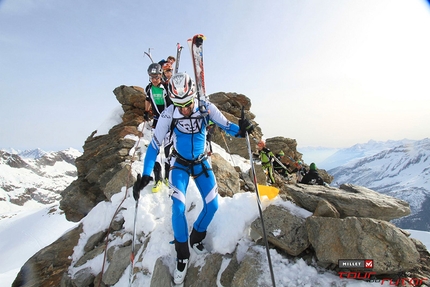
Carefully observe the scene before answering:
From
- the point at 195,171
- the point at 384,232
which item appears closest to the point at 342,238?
the point at 384,232

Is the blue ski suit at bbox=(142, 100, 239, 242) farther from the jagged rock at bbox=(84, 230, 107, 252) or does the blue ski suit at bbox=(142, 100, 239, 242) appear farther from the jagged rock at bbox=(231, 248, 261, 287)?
the jagged rock at bbox=(84, 230, 107, 252)

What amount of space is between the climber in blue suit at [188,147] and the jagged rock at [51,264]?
5.53 m

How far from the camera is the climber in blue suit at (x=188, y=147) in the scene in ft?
18.5

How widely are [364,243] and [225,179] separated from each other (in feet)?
21.5

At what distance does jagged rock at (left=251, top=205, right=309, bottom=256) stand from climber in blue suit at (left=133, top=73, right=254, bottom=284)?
1353 millimetres

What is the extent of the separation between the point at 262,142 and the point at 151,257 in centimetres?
431

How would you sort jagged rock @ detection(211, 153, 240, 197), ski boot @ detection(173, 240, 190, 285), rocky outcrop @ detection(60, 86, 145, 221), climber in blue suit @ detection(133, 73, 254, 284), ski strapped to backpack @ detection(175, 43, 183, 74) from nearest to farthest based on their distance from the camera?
ski boot @ detection(173, 240, 190, 285)
climber in blue suit @ detection(133, 73, 254, 284)
jagged rock @ detection(211, 153, 240, 197)
rocky outcrop @ detection(60, 86, 145, 221)
ski strapped to backpack @ detection(175, 43, 183, 74)

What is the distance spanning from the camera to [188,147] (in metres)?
5.98

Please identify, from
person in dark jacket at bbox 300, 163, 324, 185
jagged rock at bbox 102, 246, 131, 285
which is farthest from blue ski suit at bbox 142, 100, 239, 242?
person in dark jacket at bbox 300, 163, 324, 185

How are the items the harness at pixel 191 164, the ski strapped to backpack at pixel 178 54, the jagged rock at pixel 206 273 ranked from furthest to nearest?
the ski strapped to backpack at pixel 178 54, the harness at pixel 191 164, the jagged rock at pixel 206 273

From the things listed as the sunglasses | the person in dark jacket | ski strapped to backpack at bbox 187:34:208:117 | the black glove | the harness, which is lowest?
the person in dark jacket

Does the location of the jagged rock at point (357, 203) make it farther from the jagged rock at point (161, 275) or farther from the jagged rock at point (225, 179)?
the jagged rock at point (225, 179)

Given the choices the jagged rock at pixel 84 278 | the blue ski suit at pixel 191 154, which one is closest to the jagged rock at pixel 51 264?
the jagged rock at pixel 84 278

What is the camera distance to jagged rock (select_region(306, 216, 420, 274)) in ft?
13.6
